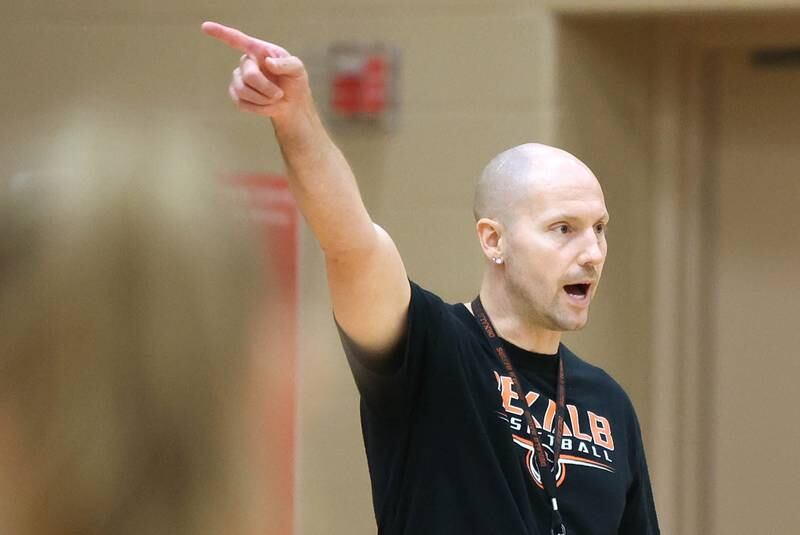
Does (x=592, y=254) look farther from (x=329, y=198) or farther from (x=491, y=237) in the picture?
(x=329, y=198)

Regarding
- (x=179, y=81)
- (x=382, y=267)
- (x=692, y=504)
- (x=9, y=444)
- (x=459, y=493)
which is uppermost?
(x=179, y=81)

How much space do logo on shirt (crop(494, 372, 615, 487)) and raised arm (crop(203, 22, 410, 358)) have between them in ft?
0.82

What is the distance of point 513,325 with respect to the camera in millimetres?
2104

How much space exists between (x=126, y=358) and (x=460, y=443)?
1.91 metres

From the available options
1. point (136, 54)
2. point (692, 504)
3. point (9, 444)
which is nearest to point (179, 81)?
point (136, 54)

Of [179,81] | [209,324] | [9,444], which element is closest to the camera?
[9,444]

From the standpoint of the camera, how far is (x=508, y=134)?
4.23 m

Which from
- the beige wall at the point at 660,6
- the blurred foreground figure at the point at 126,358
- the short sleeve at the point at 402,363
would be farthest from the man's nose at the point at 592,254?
the beige wall at the point at 660,6

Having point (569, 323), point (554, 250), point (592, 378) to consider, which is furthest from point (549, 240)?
point (592, 378)

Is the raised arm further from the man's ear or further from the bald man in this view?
the man's ear

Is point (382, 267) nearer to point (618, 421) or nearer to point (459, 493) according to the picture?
point (459, 493)

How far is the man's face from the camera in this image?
6.75 feet

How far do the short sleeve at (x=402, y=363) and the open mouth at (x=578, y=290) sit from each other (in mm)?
249

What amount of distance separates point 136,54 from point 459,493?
116 inches
